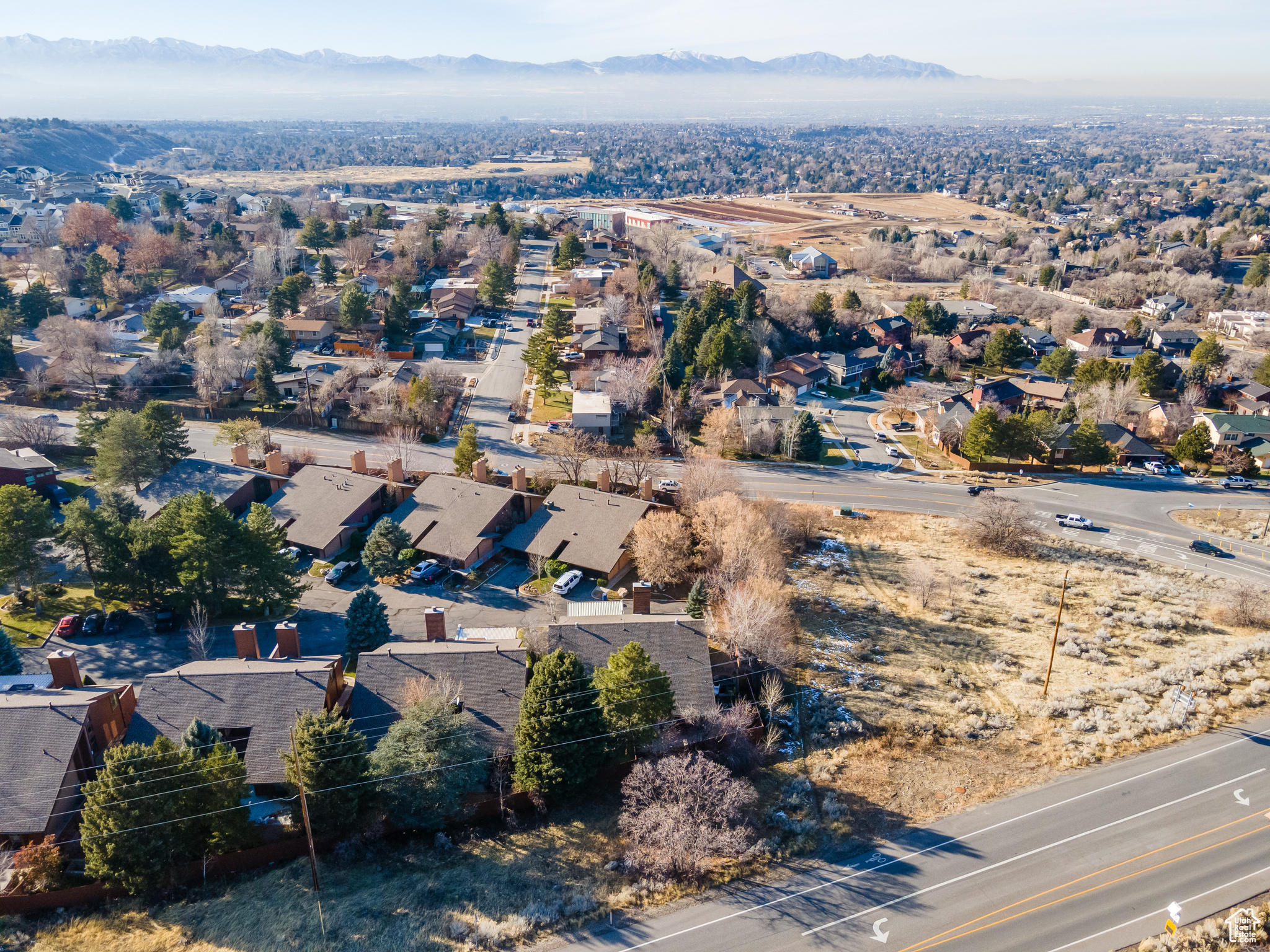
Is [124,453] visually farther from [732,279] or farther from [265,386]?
[732,279]

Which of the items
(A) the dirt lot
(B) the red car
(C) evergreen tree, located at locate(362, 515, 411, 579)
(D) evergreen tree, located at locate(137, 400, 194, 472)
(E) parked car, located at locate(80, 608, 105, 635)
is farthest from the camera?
(D) evergreen tree, located at locate(137, 400, 194, 472)

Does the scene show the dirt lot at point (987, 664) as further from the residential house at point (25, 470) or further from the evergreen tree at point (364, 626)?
the residential house at point (25, 470)

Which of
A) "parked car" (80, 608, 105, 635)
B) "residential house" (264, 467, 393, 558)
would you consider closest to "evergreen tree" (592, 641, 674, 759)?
"residential house" (264, 467, 393, 558)

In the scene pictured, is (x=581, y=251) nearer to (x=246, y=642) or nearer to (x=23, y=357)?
(x=23, y=357)

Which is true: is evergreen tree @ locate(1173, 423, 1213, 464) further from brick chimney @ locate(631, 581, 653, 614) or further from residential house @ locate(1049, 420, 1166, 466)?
brick chimney @ locate(631, 581, 653, 614)

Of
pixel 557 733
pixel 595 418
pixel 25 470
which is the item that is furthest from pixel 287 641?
pixel 595 418

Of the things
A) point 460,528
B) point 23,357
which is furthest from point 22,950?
point 23,357

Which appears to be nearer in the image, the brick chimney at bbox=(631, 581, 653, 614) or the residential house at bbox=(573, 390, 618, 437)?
the brick chimney at bbox=(631, 581, 653, 614)
